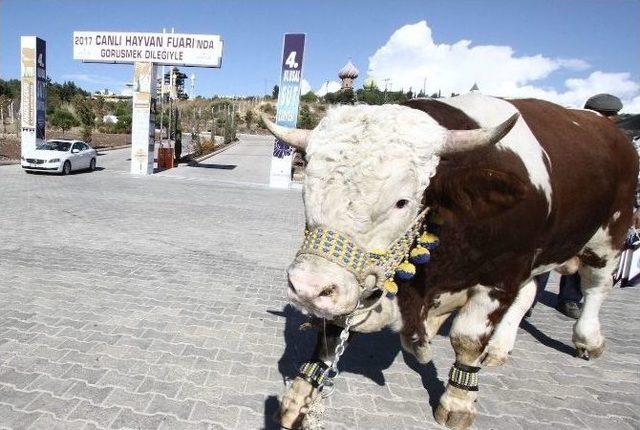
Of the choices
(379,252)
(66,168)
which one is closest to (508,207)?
(379,252)

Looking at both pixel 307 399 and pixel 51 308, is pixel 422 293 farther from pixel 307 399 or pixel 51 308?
pixel 51 308

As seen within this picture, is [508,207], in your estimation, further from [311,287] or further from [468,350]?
[311,287]

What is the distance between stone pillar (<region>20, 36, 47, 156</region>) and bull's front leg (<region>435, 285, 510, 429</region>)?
20.2 metres

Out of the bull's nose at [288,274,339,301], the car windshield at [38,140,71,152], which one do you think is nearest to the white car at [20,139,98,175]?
the car windshield at [38,140,71,152]

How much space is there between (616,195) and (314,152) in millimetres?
2983

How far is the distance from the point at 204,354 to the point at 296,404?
1336 mm

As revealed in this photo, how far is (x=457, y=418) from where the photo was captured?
2.82 meters

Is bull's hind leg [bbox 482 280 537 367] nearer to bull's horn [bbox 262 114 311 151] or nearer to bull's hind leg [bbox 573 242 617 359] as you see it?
bull's hind leg [bbox 573 242 617 359]

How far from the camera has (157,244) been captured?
7086 mm

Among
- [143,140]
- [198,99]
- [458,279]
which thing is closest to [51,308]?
[458,279]

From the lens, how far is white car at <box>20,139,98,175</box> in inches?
601

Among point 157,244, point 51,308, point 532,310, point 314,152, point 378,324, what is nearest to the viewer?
point 314,152

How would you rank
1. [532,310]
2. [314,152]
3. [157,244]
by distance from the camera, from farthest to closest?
[157,244]
[532,310]
[314,152]

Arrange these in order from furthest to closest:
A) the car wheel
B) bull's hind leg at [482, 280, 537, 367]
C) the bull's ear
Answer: the car wheel < bull's hind leg at [482, 280, 537, 367] < the bull's ear
